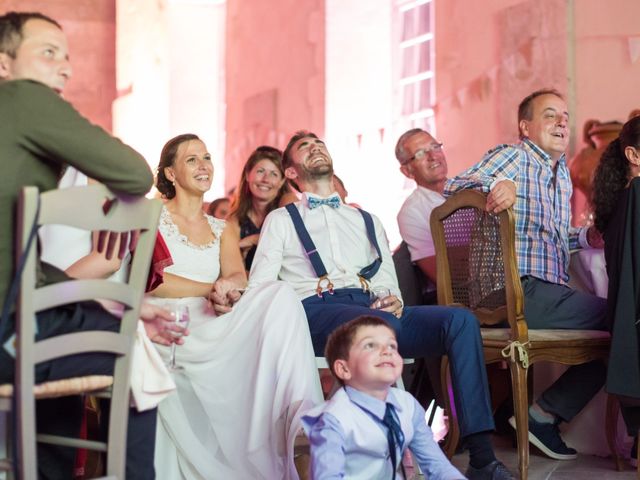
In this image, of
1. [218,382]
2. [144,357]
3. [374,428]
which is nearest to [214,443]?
[218,382]

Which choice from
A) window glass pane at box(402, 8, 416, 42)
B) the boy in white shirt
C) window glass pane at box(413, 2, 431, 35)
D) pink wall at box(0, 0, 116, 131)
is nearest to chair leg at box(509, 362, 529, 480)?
the boy in white shirt

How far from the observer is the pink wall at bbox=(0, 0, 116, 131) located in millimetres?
11414

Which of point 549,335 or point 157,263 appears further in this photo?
point 549,335

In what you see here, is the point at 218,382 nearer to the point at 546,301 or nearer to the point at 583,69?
the point at 546,301

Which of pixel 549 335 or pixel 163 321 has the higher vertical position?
pixel 163 321

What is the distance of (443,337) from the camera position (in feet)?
11.8

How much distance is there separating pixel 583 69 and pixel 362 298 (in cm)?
276

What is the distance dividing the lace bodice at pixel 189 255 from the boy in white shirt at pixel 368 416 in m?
1.03

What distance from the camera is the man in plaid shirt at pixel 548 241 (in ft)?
13.1

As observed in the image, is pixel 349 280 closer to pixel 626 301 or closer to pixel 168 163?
pixel 168 163

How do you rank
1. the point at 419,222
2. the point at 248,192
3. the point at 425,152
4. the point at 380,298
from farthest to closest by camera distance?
the point at 425,152
the point at 248,192
the point at 419,222
the point at 380,298

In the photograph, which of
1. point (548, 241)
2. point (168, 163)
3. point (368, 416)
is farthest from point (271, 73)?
point (368, 416)

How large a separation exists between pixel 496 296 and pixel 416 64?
4167 mm

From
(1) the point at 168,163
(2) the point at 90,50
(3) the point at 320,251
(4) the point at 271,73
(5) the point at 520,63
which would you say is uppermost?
(2) the point at 90,50
